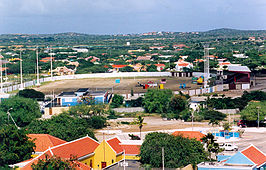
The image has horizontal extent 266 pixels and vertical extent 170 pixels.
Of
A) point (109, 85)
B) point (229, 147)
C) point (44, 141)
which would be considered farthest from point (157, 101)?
point (109, 85)

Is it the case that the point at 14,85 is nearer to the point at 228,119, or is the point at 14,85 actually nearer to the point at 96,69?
the point at 96,69

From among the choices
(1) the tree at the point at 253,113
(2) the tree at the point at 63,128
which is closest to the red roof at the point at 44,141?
(2) the tree at the point at 63,128

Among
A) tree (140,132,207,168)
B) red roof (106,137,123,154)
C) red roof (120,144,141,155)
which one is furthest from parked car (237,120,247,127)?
red roof (106,137,123,154)

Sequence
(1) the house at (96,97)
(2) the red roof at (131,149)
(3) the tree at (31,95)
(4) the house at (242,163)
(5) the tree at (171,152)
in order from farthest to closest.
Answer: (3) the tree at (31,95) → (1) the house at (96,97) → (2) the red roof at (131,149) → (5) the tree at (171,152) → (4) the house at (242,163)

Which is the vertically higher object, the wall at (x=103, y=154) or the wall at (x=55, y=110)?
the wall at (x=103, y=154)

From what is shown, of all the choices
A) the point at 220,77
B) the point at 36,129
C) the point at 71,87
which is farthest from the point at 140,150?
the point at 220,77

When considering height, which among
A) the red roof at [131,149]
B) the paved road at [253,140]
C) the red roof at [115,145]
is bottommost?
the paved road at [253,140]

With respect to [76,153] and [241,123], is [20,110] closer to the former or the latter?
[76,153]

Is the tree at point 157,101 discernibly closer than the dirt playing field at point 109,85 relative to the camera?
Yes

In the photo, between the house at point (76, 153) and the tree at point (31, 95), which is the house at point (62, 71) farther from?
the house at point (76, 153)
